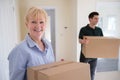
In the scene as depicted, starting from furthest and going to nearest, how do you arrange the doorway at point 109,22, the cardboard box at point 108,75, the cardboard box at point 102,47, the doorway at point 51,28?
the doorway at point 51,28 < the doorway at point 109,22 < the cardboard box at point 108,75 < the cardboard box at point 102,47

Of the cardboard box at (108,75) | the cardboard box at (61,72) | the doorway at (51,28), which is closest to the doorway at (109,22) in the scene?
the cardboard box at (108,75)

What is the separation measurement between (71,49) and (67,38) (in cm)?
39

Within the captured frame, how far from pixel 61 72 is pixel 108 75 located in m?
3.31

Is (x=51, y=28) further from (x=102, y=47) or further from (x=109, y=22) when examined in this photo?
(x=102, y=47)

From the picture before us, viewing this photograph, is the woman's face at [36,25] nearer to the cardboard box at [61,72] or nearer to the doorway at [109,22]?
the cardboard box at [61,72]

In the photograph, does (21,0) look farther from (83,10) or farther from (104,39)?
(104,39)

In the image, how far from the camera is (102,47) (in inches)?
85.0

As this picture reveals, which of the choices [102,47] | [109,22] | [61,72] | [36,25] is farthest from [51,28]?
[61,72]

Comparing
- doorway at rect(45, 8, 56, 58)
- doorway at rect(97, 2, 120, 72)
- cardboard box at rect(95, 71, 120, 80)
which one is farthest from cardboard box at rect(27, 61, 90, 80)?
doorway at rect(45, 8, 56, 58)

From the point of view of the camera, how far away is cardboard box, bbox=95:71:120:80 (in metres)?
3.81

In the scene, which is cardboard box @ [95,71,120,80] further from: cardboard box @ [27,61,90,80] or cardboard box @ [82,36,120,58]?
cardboard box @ [27,61,90,80]

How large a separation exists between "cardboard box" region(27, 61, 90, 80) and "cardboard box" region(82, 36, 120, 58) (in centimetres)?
113

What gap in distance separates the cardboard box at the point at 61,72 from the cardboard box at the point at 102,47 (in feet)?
3.72

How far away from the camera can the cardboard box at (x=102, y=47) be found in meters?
2.11
